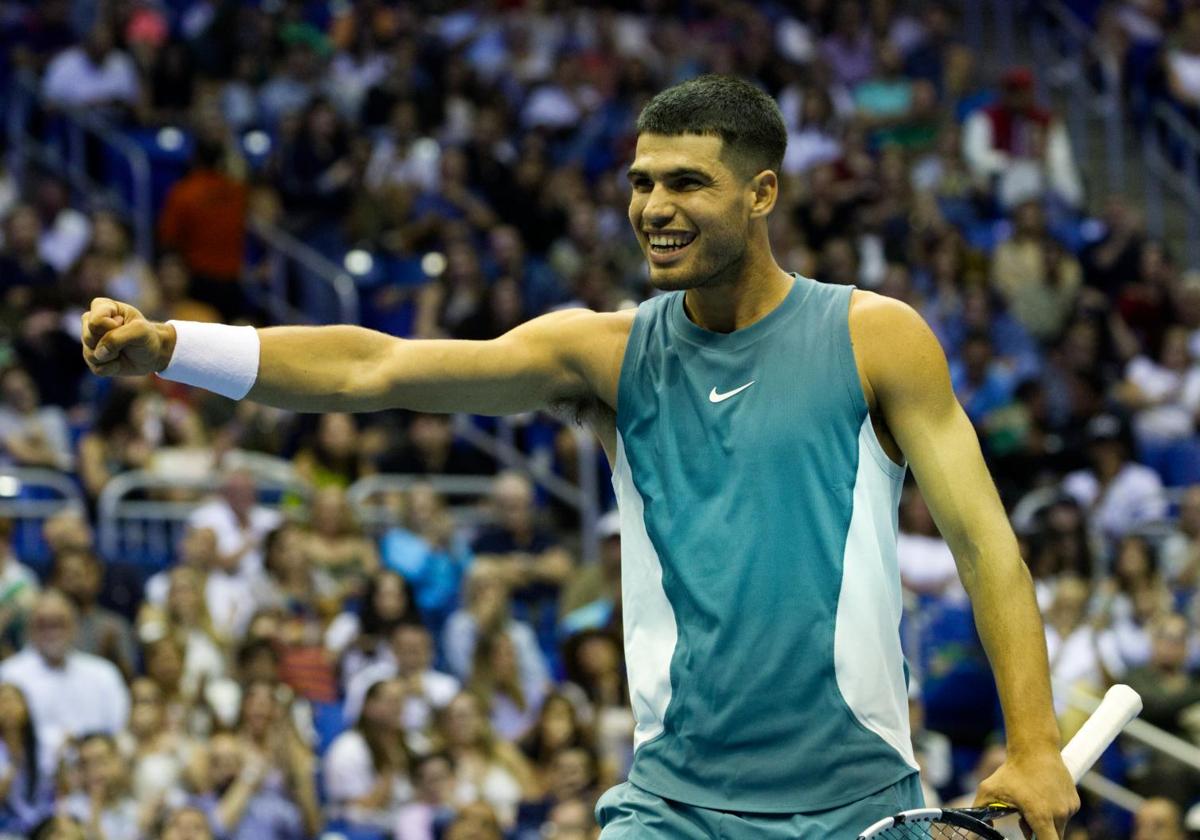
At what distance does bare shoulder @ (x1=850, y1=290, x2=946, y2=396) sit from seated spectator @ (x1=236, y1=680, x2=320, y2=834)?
19.8ft

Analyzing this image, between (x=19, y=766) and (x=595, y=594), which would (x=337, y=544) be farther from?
(x=19, y=766)

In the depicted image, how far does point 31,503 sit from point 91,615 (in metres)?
1.29

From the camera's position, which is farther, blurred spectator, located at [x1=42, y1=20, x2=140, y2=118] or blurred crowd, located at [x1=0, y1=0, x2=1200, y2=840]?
blurred spectator, located at [x1=42, y1=20, x2=140, y2=118]

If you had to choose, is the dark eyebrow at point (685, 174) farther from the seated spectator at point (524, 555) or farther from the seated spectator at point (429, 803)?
the seated spectator at point (524, 555)

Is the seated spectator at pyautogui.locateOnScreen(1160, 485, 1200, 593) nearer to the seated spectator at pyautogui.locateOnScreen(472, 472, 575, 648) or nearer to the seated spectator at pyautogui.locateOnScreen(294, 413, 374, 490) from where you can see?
the seated spectator at pyautogui.locateOnScreen(472, 472, 575, 648)

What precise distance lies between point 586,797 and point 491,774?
585 millimetres

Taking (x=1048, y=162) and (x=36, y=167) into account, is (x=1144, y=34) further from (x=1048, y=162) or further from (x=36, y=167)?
(x=36, y=167)

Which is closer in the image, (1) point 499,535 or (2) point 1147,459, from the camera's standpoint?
(1) point 499,535

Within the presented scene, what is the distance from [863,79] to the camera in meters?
18.8

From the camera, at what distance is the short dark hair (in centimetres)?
429

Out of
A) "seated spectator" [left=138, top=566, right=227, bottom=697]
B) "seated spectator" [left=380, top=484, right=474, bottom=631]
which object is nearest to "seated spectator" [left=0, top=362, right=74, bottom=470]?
"seated spectator" [left=138, top=566, right=227, bottom=697]

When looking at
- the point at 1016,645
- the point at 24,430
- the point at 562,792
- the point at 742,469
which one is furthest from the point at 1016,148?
the point at 1016,645

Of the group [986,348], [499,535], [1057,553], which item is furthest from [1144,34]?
[499,535]

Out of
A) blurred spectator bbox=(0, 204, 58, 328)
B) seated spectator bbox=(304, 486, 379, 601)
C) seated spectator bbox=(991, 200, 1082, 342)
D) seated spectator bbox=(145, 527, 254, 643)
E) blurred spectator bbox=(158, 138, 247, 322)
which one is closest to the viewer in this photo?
seated spectator bbox=(145, 527, 254, 643)
